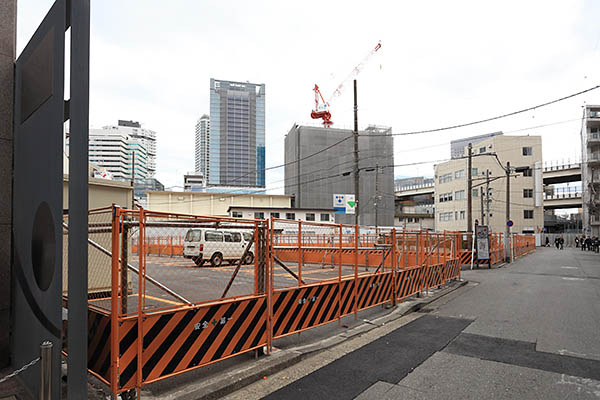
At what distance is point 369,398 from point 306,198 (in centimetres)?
5975

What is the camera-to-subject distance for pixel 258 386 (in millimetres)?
4688

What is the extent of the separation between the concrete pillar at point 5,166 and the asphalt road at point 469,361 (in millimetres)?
3062

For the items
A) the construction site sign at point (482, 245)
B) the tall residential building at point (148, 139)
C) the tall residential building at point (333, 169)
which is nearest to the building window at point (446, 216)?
the tall residential building at point (333, 169)

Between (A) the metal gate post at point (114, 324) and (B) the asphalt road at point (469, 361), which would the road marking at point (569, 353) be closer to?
(B) the asphalt road at point (469, 361)

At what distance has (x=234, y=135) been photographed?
337 feet

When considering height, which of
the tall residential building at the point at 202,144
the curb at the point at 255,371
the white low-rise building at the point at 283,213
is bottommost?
the curb at the point at 255,371

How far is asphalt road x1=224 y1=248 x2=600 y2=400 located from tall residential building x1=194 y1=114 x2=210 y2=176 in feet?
324

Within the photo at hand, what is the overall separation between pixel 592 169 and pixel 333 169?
3735 centimetres

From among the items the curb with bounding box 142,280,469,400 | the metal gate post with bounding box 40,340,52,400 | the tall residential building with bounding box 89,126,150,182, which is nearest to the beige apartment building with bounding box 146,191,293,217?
the tall residential building with bounding box 89,126,150,182

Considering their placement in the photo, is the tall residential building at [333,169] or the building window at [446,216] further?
the building window at [446,216]

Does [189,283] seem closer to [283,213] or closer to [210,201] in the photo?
[283,213]

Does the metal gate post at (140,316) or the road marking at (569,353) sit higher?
the metal gate post at (140,316)

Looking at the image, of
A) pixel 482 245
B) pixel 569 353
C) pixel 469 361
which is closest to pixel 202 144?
pixel 482 245

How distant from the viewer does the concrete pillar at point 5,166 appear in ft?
15.4
